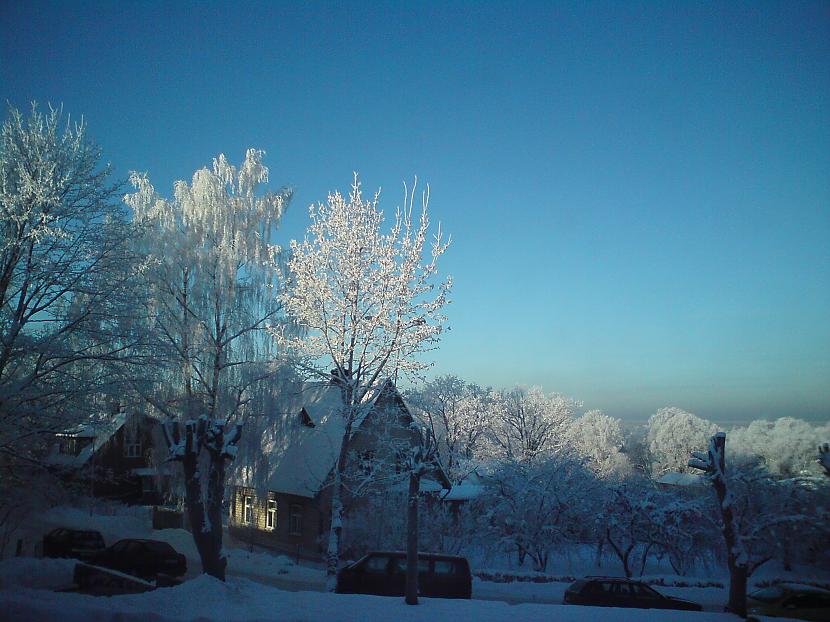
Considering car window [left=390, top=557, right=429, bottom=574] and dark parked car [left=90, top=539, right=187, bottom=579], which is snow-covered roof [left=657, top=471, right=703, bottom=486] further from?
dark parked car [left=90, top=539, right=187, bottom=579]

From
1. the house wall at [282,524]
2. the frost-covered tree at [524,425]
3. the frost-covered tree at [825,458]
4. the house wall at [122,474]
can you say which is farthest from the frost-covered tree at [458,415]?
the frost-covered tree at [825,458]

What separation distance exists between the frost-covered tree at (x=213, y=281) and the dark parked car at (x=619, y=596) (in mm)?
12530

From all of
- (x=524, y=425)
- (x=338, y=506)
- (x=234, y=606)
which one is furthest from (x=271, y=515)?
(x=524, y=425)

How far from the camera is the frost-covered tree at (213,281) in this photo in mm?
20062

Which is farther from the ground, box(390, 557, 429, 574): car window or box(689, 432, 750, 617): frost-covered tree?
box(689, 432, 750, 617): frost-covered tree

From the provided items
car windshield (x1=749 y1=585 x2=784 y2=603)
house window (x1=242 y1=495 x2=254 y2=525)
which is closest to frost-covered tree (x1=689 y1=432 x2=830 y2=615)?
car windshield (x1=749 y1=585 x2=784 y2=603)

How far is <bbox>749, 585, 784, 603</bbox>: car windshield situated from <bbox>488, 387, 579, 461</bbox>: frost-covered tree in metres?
32.1

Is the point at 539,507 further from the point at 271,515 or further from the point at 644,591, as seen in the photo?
the point at 271,515

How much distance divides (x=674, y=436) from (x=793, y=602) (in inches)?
1975

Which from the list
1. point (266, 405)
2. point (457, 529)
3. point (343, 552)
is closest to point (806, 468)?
point (457, 529)

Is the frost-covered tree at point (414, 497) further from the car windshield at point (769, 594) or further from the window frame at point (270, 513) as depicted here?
the window frame at point (270, 513)

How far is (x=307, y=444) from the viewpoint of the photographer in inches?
1037

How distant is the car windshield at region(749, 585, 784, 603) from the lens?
12.9 metres

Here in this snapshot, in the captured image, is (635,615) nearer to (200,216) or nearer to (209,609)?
(209,609)
